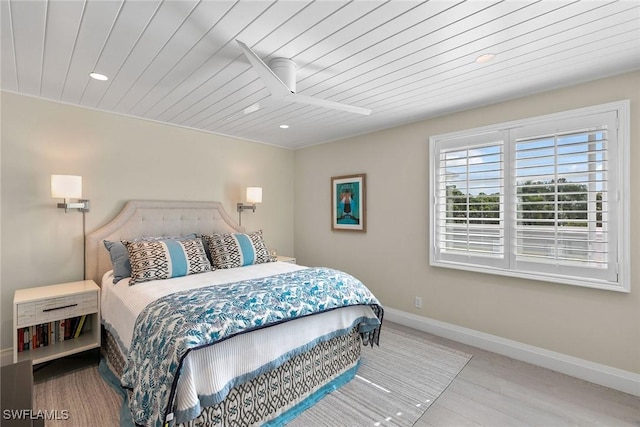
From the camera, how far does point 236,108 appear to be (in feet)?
10.5

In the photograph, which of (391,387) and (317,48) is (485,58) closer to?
(317,48)

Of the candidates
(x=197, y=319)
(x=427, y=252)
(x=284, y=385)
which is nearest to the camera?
(x=197, y=319)

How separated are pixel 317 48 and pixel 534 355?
323 cm

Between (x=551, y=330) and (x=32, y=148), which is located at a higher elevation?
(x=32, y=148)

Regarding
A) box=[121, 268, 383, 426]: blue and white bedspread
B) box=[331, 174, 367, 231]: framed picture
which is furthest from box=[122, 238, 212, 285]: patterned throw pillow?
box=[331, 174, 367, 231]: framed picture

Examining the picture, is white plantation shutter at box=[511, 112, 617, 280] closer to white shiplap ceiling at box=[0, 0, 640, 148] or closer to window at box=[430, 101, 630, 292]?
window at box=[430, 101, 630, 292]

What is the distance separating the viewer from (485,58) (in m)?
2.14

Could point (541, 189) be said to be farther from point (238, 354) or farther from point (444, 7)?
point (238, 354)

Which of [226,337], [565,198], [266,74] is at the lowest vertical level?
[226,337]

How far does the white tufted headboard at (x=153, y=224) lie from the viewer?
3.17 meters

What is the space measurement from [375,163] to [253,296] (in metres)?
2.63

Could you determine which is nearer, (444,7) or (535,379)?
(444,7)

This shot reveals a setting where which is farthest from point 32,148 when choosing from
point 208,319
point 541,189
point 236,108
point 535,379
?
point 535,379

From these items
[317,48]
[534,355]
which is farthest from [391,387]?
[317,48]
